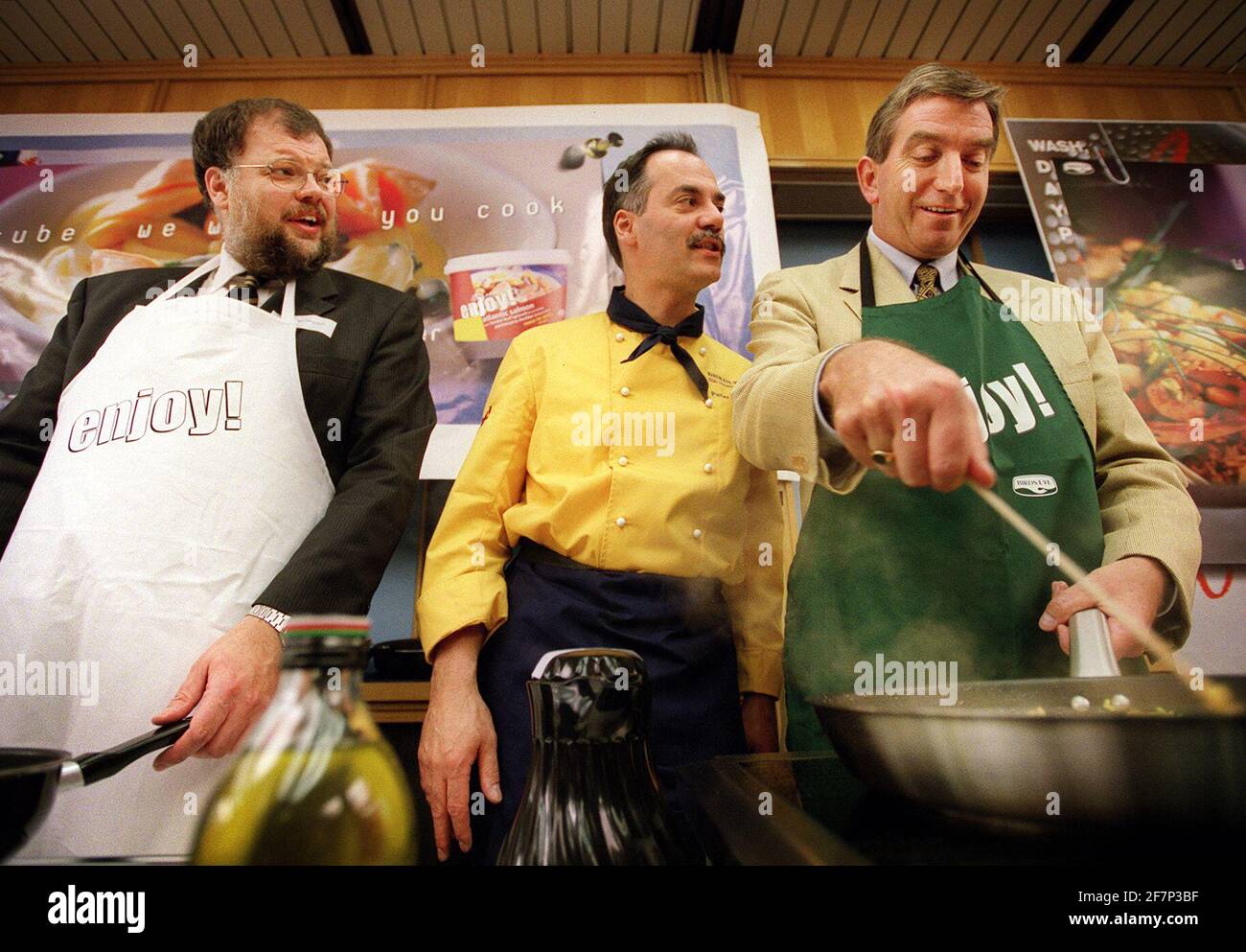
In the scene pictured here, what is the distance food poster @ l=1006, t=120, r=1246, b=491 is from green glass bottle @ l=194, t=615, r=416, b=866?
2.61 feet

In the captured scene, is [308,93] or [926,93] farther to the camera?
[308,93]

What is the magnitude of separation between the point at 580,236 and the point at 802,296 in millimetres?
360

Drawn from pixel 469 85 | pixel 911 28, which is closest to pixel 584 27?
pixel 469 85

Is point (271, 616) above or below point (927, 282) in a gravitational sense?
below

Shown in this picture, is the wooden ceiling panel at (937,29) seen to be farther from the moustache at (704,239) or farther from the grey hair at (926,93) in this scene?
the moustache at (704,239)

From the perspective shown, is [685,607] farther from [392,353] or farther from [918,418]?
[392,353]

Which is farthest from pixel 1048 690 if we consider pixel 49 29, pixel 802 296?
pixel 49 29

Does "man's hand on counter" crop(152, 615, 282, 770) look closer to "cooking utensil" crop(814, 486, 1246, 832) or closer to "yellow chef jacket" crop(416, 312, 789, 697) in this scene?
"yellow chef jacket" crop(416, 312, 789, 697)

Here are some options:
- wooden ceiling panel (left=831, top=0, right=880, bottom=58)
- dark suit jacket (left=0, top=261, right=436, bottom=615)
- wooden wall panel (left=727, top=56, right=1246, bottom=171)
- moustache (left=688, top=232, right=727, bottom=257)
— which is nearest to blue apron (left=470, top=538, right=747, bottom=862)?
dark suit jacket (left=0, top=261, right=436, bottom=615)

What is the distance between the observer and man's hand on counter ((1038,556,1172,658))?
56 centimetres

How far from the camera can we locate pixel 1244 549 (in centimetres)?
72

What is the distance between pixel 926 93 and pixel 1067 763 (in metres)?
0.67

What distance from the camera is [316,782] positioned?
12.0 inches

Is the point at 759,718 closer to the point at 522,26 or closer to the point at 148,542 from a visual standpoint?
the point at 148,542
